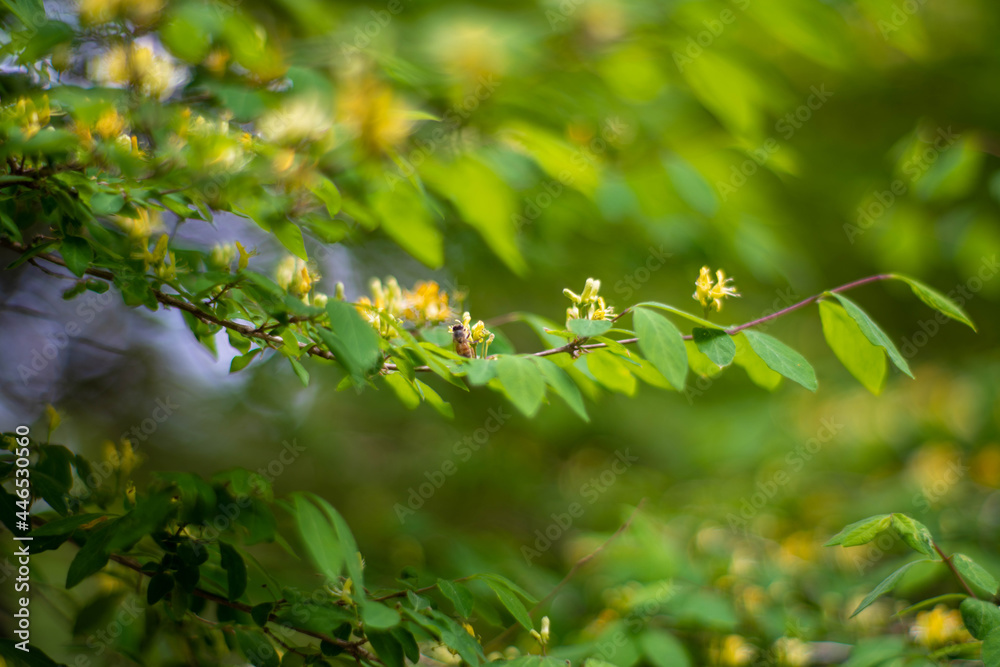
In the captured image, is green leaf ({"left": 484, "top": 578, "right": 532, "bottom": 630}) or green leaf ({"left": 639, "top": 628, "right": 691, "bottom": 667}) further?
green leaf ({"left": 639, "top": 628, "right": 691, "bottom": 667})

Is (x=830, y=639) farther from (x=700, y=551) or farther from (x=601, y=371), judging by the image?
(x=601, y=371)

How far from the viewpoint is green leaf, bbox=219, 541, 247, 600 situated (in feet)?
3.97

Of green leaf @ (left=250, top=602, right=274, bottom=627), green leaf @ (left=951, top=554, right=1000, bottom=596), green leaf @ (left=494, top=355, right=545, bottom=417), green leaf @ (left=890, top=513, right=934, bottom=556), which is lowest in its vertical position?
green leaf @ (left=250, top=602, right=274, bottom=627)

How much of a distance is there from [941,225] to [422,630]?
3.18 metres

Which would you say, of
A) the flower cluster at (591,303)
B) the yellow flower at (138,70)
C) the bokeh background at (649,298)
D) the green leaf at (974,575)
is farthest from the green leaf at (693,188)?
the yellow flower at (138,70)

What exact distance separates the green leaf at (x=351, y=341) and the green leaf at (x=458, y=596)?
1.62 feet

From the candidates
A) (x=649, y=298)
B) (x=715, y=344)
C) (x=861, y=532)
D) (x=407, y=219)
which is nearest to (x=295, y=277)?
(x=407, y=219)

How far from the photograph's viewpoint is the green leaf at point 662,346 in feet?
3.37

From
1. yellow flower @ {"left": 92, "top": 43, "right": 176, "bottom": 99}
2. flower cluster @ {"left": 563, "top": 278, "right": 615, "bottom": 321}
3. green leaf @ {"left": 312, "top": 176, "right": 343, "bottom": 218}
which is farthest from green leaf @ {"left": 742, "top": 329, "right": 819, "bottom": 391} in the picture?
yellow flower @ {"left": 92, "top": 43, "right": 176, "bottom": 99}

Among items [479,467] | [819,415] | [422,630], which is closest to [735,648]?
[422,630]

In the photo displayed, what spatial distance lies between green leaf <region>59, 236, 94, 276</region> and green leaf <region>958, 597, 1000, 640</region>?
5.89 feet

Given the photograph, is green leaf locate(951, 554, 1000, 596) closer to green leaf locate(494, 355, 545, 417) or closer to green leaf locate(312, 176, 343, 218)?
green leaf locate(494, 355, 545, 417)

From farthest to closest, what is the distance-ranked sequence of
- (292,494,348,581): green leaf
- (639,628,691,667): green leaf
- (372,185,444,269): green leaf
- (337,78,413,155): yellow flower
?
(372,185,444,269): green leaf → (639,628,691,667): green leaf → (337,78,413,155): yellow flower → (292,494,348,581): green leaf

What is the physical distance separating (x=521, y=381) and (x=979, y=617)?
40.6 inches
